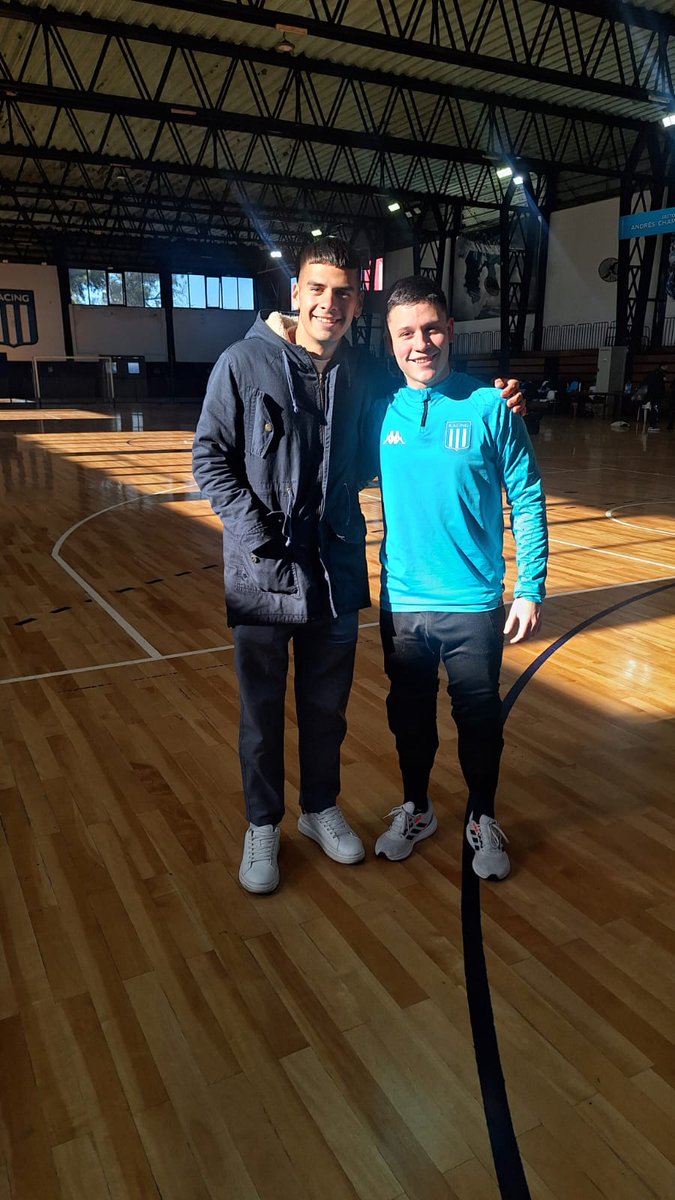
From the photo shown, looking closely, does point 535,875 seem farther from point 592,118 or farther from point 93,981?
point 592,118

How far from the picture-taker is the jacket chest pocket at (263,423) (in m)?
1.97

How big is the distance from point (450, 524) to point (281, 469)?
1.50 ft

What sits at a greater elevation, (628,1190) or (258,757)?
(258,757)

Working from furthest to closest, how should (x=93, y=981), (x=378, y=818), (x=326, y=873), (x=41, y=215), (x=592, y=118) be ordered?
(x=41, y=215) → (x=592, y=118) → (x=378, y=818) → (x=326, y=873) → (x=93, y=981)

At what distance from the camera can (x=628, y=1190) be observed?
4.75ft

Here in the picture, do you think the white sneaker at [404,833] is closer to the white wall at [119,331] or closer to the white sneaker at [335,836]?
the white sneaker at [335,836]

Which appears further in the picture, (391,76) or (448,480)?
(391,76)

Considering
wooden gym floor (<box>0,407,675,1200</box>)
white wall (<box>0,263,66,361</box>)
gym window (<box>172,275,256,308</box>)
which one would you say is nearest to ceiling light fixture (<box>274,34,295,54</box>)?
wooden gym floor (<box>0,407,675,1200</box>)

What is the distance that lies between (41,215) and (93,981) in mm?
34619

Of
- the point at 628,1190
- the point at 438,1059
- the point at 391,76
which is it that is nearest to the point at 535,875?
the point at 438,1059

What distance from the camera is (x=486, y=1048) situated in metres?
1.75

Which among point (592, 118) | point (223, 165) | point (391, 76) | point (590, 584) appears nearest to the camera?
point (590, 584)

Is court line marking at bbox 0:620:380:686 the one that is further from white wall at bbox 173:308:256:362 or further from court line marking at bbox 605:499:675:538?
white wall at bbox 173:308:256:362

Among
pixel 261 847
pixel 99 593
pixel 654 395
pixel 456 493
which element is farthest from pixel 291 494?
pixel 654 395
